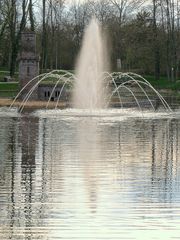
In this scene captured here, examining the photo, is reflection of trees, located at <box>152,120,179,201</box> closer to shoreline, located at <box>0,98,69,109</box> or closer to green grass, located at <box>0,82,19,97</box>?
shoreline, located at <box>0,98,69,109</box>

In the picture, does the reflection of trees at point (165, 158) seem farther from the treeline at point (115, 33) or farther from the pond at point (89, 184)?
the treeline at point (115, 33)

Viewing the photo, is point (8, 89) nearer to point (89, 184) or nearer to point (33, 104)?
point (33, 104)

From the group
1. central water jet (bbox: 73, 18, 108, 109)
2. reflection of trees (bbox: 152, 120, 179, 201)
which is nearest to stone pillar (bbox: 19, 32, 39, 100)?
central water jet (bbox: 73, 18, 108, 109)

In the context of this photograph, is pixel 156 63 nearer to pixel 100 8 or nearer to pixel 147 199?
pixel 100 8

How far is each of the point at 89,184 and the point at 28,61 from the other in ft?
84.7

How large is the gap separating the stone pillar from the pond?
16455 millimetres

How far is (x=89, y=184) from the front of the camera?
1031 centimetres

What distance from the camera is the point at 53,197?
30.7ft

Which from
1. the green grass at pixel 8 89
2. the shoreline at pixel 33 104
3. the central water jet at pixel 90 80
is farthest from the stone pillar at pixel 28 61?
the green grass at pixel 8 89

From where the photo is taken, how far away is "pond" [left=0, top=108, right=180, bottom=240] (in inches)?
302

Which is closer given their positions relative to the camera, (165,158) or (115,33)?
(165,158)

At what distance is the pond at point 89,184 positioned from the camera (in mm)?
7680

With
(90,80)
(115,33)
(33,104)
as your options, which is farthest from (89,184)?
(115,33)

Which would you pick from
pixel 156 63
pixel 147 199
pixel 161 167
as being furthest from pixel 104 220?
pixel 156 63
